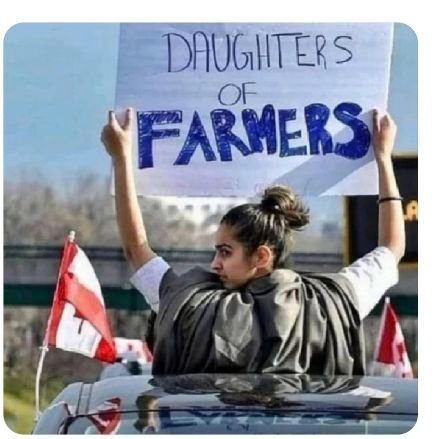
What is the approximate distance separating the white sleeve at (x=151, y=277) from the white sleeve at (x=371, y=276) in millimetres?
409

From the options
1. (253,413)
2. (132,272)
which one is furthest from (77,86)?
(253,413)

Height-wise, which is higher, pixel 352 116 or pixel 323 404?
pixel 352 116

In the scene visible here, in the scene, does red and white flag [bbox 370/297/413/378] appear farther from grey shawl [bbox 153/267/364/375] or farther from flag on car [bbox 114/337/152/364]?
flag on car [bbox 114/337/152/364]

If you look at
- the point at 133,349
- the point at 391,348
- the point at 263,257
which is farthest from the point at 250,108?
the point at 133,349

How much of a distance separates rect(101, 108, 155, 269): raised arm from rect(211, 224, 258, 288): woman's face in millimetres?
182

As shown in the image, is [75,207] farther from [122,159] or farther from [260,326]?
[260,326]

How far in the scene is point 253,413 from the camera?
244 cm

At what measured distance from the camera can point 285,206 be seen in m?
3.05

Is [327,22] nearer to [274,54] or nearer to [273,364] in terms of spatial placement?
[274,54]

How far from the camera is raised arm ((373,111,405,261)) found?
10.1 feet

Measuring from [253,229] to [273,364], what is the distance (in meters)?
0.34

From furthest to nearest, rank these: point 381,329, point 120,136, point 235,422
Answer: point 381,329 → point 120,136 → point 235,422

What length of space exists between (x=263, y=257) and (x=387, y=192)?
347 mm

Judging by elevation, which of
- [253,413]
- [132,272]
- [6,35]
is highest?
[6,35]
